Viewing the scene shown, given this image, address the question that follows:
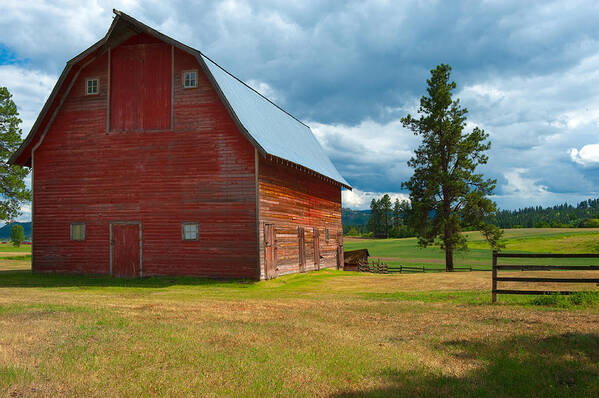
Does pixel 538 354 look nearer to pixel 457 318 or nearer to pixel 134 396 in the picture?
pixel 457 318

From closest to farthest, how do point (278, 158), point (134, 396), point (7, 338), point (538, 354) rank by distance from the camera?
point (134, 396)
point (538, 354)
point (7, 338)
point (278, 158)

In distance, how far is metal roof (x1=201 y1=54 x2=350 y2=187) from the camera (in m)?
21.5

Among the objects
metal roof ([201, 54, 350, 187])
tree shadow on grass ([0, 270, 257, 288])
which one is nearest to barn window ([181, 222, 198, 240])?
tree shadow on grass ([0, 270, 257, 288])

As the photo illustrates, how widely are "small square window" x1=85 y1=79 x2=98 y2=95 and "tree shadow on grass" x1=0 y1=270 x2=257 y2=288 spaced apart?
8400mm

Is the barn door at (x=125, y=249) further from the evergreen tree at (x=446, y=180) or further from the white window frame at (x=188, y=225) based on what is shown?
the evergreen tree at (x=446, y=180)

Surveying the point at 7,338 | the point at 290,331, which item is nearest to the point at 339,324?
the point at 290,331

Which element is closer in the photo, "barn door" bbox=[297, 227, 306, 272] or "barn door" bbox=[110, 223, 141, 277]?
"barn door" bbox=[110, 223, 141, 277]

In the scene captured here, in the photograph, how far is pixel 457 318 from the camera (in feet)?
35.4

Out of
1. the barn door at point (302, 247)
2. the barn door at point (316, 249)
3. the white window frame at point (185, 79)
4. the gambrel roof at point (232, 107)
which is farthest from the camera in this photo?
the barn door at point (316, 249)

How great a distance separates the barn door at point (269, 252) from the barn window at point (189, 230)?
3.01 meters

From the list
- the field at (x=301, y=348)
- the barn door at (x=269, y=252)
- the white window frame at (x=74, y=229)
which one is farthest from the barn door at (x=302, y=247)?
the field at (x=301, y=348)

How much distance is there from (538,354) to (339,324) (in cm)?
391

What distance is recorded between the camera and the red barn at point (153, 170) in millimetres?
20953

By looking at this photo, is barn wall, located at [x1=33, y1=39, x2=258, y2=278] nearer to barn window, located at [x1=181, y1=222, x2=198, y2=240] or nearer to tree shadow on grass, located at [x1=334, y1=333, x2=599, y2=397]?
barn window, located at [x1=181, y1=222, x2=198, y2=240]
